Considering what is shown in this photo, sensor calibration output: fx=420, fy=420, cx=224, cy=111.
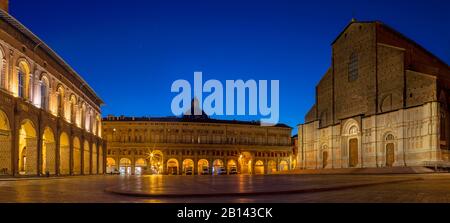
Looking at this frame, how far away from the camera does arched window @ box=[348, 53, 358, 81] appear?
58469mm

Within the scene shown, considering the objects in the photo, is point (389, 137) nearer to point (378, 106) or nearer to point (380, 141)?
point (380, 141)

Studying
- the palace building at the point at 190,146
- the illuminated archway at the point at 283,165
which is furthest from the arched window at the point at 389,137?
the illuminated archway at the point at 283,165

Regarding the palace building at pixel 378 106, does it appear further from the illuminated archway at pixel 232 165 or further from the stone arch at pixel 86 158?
the stone arch at pixel 86 158

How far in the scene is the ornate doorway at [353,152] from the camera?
5638 centimetres

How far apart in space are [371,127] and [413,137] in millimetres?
6806

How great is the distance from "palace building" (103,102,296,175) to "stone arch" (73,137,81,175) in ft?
121

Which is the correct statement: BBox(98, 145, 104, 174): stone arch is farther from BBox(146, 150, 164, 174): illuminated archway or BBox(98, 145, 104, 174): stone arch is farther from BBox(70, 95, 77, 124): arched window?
BBox(146, 150, 164, 174): illuminated archway

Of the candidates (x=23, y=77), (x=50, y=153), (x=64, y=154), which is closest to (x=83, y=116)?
(x=64, y=154)

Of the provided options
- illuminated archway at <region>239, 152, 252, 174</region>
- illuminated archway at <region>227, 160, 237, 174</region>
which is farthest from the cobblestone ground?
illuminated archway at <region>239, 152, 252, 174</region>

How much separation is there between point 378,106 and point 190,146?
5087 centimetres
